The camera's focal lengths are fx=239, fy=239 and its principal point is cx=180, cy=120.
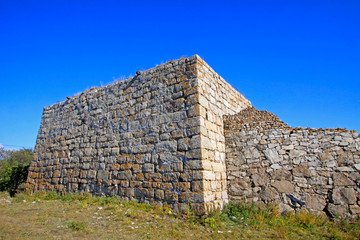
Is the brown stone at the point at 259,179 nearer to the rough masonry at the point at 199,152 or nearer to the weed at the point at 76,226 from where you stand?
the rough masonry at the point at 199,152

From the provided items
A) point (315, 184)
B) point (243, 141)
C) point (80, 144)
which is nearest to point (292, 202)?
point (315, 184)

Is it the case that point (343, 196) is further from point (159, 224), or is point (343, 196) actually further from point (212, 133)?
point (159, 224)

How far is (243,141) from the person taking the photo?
6.94 m

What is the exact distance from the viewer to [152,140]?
664 cm

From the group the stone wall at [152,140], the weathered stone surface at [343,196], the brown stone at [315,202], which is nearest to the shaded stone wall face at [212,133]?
the stone wall at [152,140]

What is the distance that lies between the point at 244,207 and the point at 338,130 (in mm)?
3065

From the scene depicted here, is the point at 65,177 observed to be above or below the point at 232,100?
below

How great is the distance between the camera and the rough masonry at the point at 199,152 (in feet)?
18.8

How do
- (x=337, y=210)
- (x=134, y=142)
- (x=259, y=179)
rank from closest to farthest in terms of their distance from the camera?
(x=337, y=210) → (x=259, y=179) → (x=134, y=142)

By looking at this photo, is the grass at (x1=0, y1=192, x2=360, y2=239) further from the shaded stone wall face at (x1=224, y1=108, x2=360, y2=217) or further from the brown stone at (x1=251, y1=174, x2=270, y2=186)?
the brown stone at (x1=251, y1=174, x2=270, y2=186)

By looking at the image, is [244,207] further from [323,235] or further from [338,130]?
[338,130]

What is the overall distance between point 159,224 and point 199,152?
182 centimetres

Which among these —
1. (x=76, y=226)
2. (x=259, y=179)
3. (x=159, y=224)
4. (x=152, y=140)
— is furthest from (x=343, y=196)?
(x=76, y=226)

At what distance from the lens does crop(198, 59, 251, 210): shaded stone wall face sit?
19.1 feet
